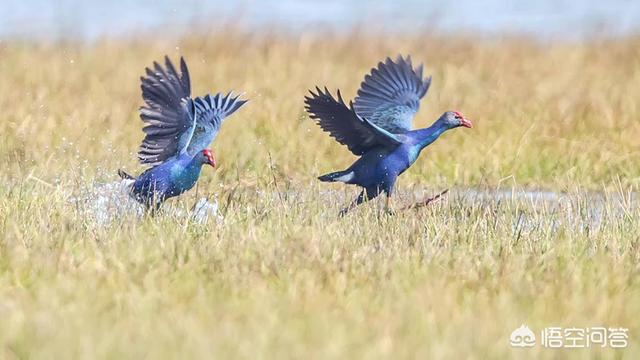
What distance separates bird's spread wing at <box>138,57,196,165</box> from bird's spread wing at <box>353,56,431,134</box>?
0.98 meters

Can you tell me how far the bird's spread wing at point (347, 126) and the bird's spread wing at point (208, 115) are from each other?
1.27 ft

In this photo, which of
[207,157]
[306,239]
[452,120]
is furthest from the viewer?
[452,120]

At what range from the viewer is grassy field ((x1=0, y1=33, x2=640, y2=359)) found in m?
5.30

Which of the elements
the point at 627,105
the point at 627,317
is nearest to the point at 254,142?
the point at 627,105

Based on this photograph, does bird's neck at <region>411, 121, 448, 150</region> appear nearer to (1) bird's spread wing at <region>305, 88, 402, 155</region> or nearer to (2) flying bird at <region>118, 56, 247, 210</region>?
(1) bird's spread wing at <region>305, 88, 402, 155</region>

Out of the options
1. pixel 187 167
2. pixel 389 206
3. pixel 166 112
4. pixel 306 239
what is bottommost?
Result: pixel 389 206

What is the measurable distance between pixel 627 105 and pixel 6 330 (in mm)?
7727

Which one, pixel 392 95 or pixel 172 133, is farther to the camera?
pixel 392 95

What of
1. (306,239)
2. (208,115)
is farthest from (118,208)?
(306,239)

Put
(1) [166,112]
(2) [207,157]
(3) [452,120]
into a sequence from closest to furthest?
(2) [207,157], (1) [166,112], (3) [452,120]

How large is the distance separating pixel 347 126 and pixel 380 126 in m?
0.46

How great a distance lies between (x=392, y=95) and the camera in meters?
8.41

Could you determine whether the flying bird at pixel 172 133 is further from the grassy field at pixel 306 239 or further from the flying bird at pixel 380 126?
the flying bird at pixel 380 126

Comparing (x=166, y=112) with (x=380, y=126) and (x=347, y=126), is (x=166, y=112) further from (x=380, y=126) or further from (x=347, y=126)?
(x=380, y=126)
